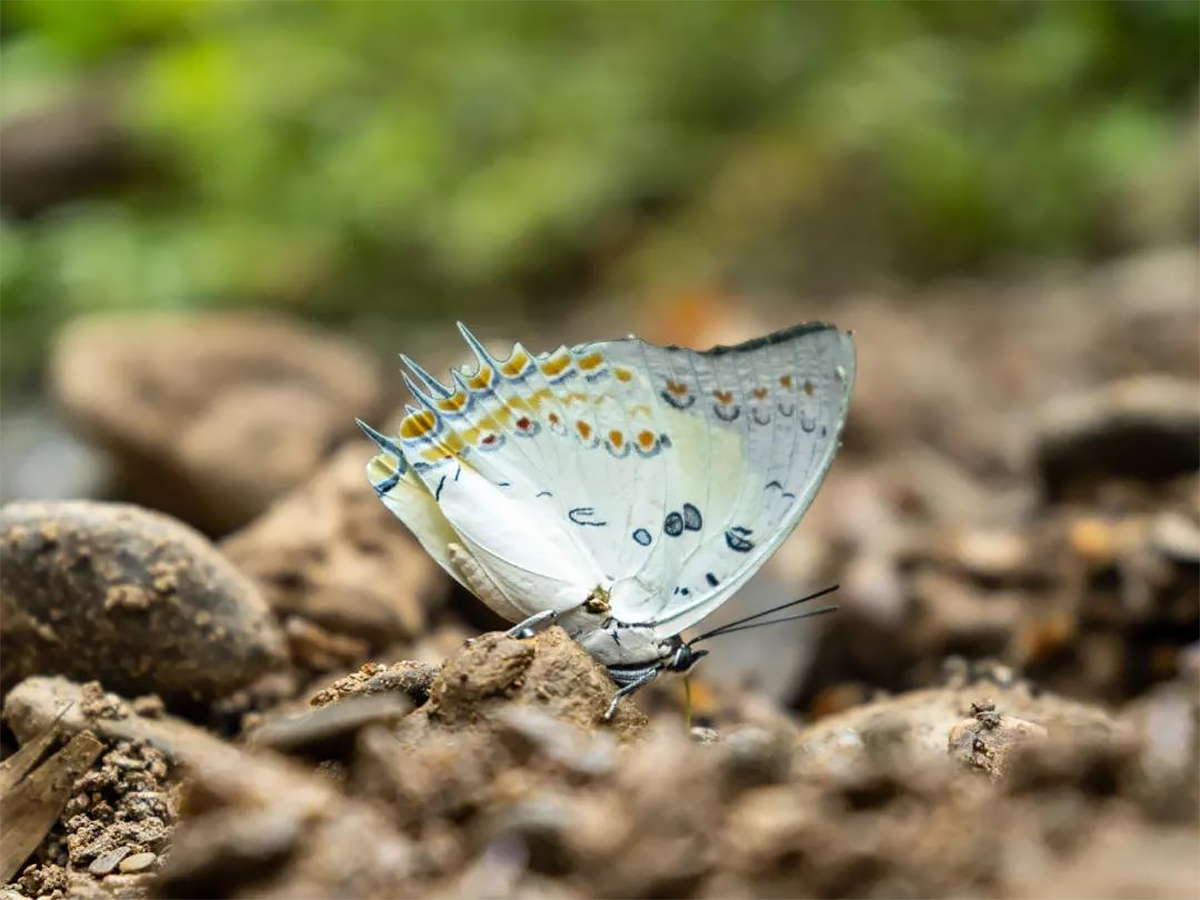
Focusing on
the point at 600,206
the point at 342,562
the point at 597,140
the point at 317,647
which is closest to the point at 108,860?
the point at 317,647

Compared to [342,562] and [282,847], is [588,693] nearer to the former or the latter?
[282,847]

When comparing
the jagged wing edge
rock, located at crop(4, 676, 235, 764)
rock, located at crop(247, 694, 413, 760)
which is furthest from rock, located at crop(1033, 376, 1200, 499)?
rock, located at crop(247, 694, 413, 760)

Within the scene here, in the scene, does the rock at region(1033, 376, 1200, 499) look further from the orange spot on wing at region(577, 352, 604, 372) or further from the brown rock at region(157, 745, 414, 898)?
the brown rock at region(157, 745, 414, 898)

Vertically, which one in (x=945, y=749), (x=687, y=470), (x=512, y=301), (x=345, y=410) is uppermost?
(x=512, y=301)

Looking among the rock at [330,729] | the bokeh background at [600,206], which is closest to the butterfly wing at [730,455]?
the rock at [330,729]

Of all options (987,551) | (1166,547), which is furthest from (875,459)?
(1166,547)

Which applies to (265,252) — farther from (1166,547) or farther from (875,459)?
(1166,547)
